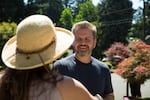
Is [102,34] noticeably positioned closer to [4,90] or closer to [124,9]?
[124,9]

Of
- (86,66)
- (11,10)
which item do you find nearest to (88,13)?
(11,10)

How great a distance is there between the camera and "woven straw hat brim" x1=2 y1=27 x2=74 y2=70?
2449mm

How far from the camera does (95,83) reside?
4586 millimetres

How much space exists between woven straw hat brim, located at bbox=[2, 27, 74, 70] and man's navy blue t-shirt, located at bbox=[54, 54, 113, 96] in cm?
195

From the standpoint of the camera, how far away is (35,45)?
248 cm

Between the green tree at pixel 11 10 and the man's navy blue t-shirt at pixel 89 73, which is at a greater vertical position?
the man's navy blue t-shirt at pixel 89 73

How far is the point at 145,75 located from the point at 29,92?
1185cm

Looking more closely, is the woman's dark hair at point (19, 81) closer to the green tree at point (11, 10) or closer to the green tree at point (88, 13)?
the green tree at point (11, 10)

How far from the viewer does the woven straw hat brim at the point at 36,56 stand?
2.45 m

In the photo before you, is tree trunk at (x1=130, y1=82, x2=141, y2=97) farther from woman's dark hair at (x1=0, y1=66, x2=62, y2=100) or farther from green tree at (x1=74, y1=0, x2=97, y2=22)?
green tree at (x1=74, y1=0, x2=97, y2=22)

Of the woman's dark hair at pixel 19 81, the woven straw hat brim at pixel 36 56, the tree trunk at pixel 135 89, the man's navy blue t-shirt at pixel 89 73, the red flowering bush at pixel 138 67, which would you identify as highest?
the woven straw hat brim at pixel 36 56

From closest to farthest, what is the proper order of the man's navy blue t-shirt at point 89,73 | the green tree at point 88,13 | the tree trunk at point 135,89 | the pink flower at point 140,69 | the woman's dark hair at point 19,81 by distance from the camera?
the woman's dark hair at point 19,81, the man's navy blue t-shirt at point 89,73, the pink flower at point 140,69, the tree trunk at point 135,89, the green tree at point 88,13

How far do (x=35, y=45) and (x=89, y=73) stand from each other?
2195 mm

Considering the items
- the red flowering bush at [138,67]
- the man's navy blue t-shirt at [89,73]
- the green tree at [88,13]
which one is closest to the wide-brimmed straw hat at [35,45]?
the man's navy blue t-shirt at [89,73]
